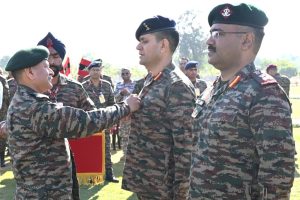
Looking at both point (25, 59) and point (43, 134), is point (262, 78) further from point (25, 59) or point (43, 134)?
point (25, 59)

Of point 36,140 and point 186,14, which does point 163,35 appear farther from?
point 186,14

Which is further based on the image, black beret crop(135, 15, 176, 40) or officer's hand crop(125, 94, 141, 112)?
black beret crop(135, 15, 176, 40)

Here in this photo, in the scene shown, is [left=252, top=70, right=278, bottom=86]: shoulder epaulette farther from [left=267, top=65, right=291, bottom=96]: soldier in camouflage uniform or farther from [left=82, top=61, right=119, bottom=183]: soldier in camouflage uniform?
[left=267, top=65, right=291, bottom=96]: soldier in camouflage uniform

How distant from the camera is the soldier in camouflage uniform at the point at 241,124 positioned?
80.4 inches

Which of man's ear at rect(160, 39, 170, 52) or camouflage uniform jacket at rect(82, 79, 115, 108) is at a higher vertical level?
man's ear at rect(160, 39, 170, 52)

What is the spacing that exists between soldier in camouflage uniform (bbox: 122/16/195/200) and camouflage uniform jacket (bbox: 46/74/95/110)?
56.9 inches

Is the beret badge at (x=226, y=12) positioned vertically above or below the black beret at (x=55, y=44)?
above

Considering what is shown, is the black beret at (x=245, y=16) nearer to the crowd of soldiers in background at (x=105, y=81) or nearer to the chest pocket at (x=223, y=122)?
the chest pocket at (x=223, y=122)

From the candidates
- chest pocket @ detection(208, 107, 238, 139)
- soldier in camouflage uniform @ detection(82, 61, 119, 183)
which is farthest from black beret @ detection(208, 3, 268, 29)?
soldier in camouflage uniform @ detection(82, 61, 119, 183)

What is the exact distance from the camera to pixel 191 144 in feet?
10.2

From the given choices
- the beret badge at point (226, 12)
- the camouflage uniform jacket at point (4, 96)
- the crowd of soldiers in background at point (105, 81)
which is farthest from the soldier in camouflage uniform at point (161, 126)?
the camouflage uniform jacket at point (4, 96)

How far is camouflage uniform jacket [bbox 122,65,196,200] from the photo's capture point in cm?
310

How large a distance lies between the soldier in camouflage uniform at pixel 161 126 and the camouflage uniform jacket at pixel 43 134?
0.28 meters

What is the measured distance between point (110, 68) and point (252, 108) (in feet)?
257
